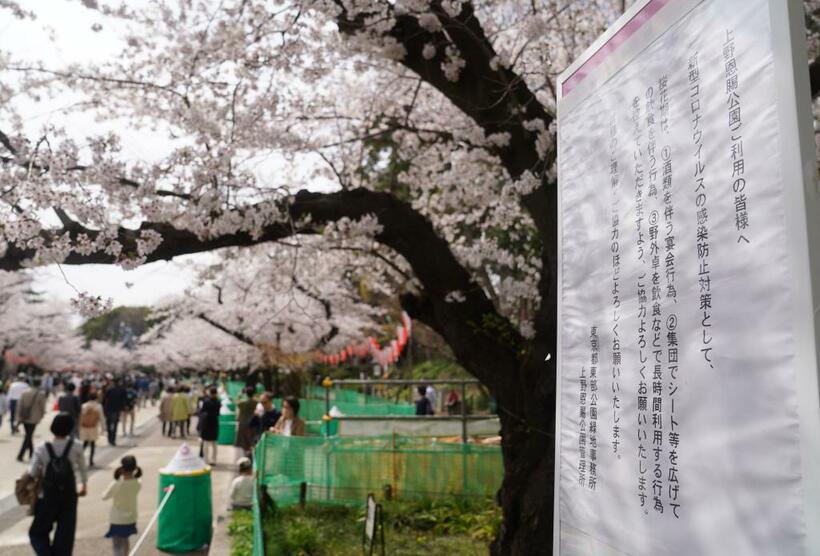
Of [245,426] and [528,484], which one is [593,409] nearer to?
[528,484]

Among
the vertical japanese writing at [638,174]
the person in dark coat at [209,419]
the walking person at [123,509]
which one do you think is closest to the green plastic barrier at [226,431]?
the person in dark coat at [209,419]

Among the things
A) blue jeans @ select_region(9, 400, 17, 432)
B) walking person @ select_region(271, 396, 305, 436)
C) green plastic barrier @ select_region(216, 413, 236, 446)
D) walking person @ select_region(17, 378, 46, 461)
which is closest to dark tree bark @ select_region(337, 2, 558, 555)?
walking person @ select_region(271, 396, 305, 436)

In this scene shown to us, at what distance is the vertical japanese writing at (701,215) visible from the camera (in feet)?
5.75

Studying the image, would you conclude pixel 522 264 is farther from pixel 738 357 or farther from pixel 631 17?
pixel 738 357

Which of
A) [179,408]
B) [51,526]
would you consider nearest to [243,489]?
[51,526]

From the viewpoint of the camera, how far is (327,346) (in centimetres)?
2417

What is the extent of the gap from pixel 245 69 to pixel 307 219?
143 cm

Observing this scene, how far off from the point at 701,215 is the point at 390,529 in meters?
7.53

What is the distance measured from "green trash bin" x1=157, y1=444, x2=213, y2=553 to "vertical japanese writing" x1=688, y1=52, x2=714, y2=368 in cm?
709

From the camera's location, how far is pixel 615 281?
2.23 metres

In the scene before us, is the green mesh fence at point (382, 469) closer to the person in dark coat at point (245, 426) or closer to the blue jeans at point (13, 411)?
the person in dark coat at point (245, 426)

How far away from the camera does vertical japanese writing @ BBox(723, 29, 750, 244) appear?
168 centimetres

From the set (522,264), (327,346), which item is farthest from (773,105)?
(327,346)

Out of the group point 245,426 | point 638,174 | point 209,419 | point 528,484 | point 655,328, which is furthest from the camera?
point 209,419
